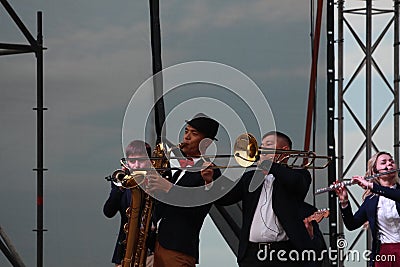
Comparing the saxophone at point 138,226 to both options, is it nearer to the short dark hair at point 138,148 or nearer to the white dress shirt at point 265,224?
the short dark hair at point 138,148

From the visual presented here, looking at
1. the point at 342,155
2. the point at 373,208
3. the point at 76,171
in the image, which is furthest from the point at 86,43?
the point at 342,155

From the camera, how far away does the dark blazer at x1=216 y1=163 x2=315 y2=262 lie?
14.3ft

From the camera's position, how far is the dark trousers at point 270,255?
4301 mm

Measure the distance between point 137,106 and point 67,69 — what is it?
0.45 m

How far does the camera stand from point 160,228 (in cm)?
438

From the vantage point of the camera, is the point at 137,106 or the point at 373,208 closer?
the point at 137,106

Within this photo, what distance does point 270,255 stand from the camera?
432cm

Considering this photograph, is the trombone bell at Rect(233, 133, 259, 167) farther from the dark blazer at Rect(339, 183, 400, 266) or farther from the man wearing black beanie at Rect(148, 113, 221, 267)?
the dark blazer at Rect(339, 183, 400, 266)

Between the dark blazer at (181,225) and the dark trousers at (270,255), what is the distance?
8.9 inches

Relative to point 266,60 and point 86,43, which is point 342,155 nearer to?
point 266,60

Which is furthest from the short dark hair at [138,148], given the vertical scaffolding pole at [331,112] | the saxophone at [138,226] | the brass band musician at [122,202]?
the vertical scaffolding pole at [331,112]

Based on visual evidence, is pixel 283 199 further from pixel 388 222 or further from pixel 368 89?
pixel 368 89

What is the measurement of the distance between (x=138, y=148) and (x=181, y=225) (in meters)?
0.43

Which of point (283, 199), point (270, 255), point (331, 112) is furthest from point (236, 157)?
point (331, 112)
